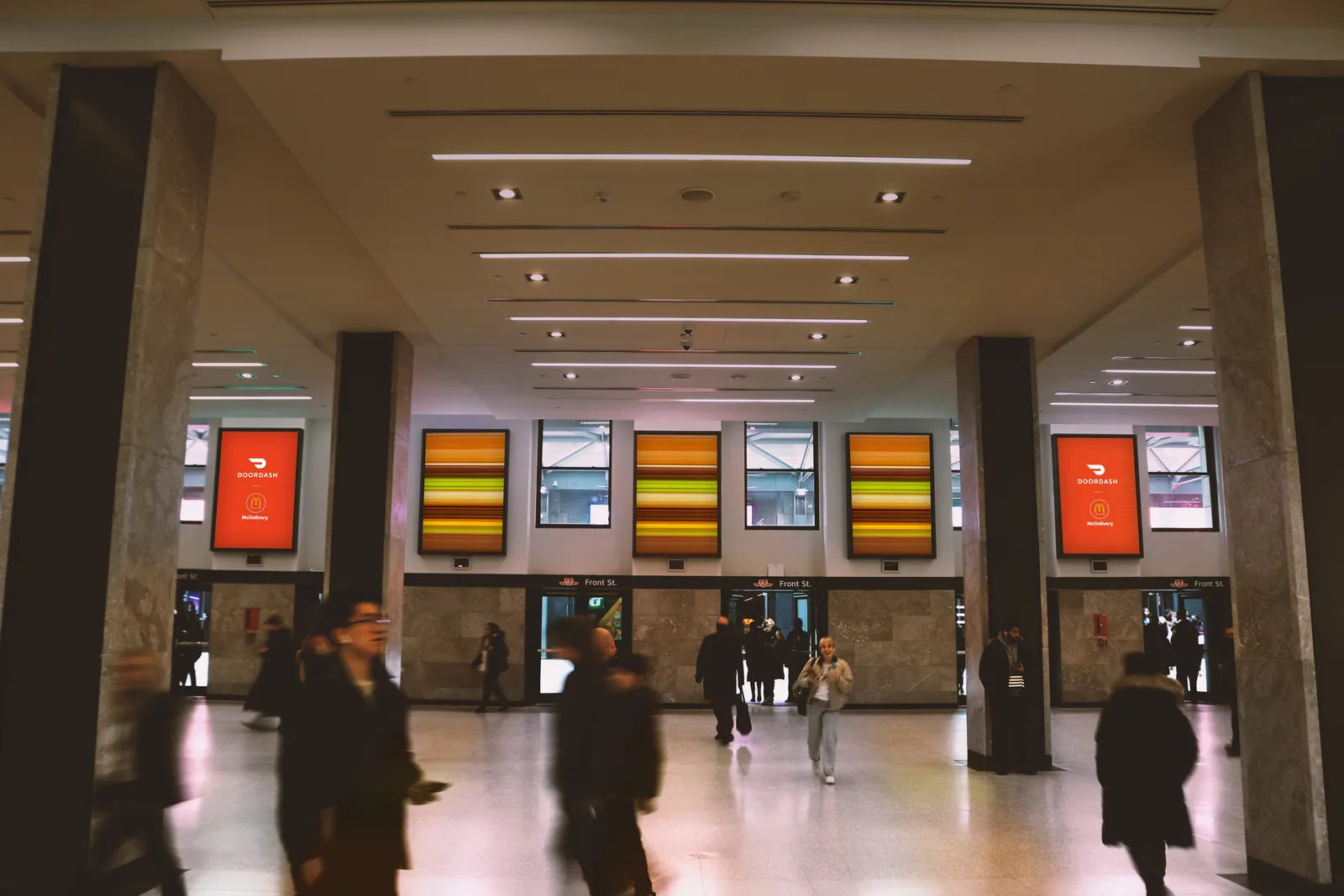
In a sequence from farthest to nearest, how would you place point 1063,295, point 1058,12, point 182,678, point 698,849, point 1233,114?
1. point 182,678
2. point 1063,295
3. point 698,849
4. point 1233,114
5. point 1058,12

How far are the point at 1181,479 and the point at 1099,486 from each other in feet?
7.19

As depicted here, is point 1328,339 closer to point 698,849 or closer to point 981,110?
point 981,110

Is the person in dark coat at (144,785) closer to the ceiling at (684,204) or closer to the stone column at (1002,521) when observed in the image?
the ceiling at (684,204)

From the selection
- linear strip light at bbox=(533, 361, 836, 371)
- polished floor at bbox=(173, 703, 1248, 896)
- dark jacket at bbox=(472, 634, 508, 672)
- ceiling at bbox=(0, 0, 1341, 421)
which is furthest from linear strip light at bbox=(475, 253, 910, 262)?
dark jacket at bbox=(472, 634, 508, 672)

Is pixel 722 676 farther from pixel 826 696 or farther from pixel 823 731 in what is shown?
pixel 826 696

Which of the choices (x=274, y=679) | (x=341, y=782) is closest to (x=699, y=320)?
(x=274, y=679)

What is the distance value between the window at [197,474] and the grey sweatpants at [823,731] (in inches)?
593

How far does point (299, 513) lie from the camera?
66.9ft

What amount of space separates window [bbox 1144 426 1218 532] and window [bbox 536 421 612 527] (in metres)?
11.6

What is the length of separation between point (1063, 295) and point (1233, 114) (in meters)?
4.66

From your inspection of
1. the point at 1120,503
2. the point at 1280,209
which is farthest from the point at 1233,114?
the point at 1120,503

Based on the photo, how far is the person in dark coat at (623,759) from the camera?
484 cm

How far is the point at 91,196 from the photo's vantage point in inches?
248

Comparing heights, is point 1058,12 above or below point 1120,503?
above
